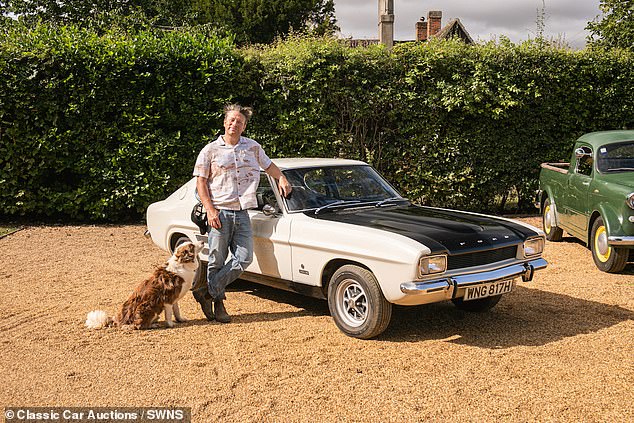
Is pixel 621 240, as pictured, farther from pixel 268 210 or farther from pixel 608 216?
pixel 268 210

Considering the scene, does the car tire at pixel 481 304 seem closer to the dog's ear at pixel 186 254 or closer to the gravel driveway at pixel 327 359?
the gravel driveway at pixel 327 359

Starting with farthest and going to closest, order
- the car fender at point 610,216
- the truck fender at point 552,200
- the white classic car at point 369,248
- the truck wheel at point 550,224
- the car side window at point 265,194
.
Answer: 1. the truck wheel at point 550,224
2. the truck fender at point 552,200
3. the car fender at point 610,216
4. the car side window at point 265,194
5. the white classic car at point 369,248

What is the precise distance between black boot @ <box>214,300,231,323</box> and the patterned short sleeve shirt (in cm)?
96

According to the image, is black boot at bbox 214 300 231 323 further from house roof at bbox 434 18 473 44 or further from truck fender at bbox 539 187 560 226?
house roof at bbox 434 18 473 44

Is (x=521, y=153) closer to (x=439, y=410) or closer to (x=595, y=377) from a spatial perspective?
(x=595, y=377)

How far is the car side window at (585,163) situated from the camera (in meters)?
10.0

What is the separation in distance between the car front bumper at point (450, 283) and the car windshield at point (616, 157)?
4396mm

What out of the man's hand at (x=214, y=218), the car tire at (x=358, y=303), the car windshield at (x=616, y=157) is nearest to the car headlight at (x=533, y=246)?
the car tire at (x=358, y=303)

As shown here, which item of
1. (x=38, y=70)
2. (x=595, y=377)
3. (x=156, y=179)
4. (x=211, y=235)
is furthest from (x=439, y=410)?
(x=38, y=70)

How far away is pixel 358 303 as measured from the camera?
5965 millimetres

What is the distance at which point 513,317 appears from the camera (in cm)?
668

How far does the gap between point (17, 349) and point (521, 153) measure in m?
11.0

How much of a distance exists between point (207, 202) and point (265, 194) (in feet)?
2.55

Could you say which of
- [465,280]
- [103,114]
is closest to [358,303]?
[465,280]
